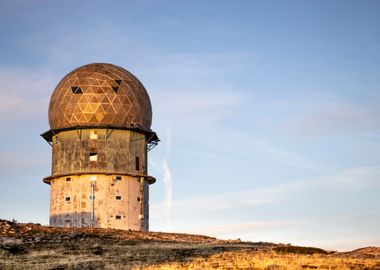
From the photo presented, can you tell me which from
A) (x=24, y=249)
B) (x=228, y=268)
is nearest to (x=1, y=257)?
(x=24, y=249)

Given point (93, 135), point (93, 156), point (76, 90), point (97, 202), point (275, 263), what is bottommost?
point (275, 263)

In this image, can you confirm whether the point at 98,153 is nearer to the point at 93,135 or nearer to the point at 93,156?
the point at 93,156

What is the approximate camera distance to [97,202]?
5412cm

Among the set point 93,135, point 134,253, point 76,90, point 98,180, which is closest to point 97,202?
point 98,180

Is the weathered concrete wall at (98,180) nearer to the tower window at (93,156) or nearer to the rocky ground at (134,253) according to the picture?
the tower window at (93,156)

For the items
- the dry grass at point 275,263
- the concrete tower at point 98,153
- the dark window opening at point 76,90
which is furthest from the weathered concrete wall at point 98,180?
the dry grass at point 275,263

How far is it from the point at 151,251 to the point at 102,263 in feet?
14.1

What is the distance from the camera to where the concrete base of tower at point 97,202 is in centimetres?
5403

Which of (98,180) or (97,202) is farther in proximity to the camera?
(98,180)

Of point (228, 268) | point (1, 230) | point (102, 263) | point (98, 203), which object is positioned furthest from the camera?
point (98, 203)

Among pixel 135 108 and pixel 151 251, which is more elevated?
pixel 135 108

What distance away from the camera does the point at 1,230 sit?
42.9 metres

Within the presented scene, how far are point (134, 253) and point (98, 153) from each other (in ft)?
68.5

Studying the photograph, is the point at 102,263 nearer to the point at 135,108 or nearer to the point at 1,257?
the point at 1,257
